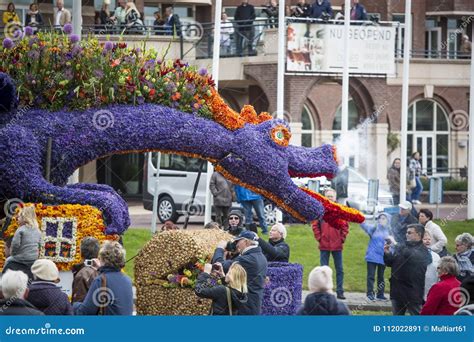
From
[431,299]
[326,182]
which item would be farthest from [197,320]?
[326,182]

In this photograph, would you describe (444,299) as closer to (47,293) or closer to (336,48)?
(47,293)

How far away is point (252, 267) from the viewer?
15977 millimetres

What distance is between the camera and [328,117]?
51812 mm

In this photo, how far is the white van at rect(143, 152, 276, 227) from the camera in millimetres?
35031

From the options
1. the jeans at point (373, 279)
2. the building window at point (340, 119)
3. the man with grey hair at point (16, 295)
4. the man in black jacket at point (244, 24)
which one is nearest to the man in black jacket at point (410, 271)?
the jeans at point (373, 279)

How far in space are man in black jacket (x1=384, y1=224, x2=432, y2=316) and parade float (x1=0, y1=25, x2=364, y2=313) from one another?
1.81 m

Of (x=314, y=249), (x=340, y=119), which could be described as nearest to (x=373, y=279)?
(x=314, y=249)

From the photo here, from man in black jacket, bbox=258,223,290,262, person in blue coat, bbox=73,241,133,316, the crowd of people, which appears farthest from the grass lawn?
person in blue coat, bbox=73,241,133,316

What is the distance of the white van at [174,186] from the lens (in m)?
35.0

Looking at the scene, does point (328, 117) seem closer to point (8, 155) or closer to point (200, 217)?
point (200, 217)

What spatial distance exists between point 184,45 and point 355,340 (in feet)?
91.8

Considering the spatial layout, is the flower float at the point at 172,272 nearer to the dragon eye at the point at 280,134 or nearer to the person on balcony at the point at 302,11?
the dragon eye at the point at 280,134

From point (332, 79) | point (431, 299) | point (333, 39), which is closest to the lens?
point (431, 299)

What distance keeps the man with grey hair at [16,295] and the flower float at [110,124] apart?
533 cm
